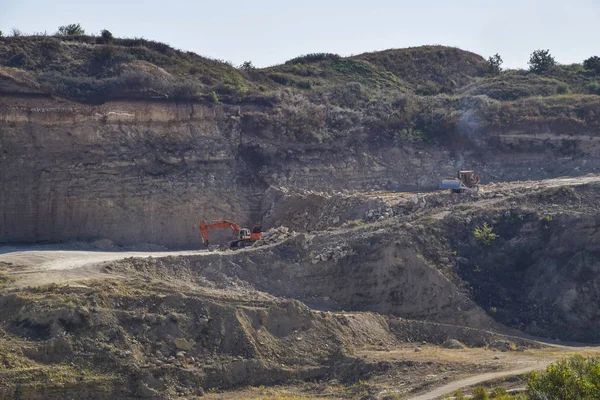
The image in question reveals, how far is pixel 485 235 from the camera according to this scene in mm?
32031

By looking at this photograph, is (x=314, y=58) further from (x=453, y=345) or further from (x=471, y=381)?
(x=471, y=381)

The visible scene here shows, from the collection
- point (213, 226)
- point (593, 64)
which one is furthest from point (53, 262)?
point (593, 64)

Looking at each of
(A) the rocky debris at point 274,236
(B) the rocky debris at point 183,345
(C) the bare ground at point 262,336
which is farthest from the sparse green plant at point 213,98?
(B) the rocky debris at point 183,345

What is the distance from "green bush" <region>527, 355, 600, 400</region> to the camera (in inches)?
797

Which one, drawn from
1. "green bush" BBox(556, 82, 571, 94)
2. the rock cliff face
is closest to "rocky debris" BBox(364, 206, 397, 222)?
the rock cliff face

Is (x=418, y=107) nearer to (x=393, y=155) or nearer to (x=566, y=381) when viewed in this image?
(x=393, y=155)

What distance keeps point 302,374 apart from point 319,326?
176 cm

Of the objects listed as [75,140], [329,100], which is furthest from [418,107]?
[75,140]

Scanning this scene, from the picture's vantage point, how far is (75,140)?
120ft

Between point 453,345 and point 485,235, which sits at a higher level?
point 485,235

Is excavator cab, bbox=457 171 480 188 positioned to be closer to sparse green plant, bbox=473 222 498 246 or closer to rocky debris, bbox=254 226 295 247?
sparse green plant, bbox=473 222 498 246

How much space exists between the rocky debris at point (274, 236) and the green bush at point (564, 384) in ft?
42.0

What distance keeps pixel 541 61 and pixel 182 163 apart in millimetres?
24447

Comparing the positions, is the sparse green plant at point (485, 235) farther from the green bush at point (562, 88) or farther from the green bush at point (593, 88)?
the green bush at point (593, 88)
